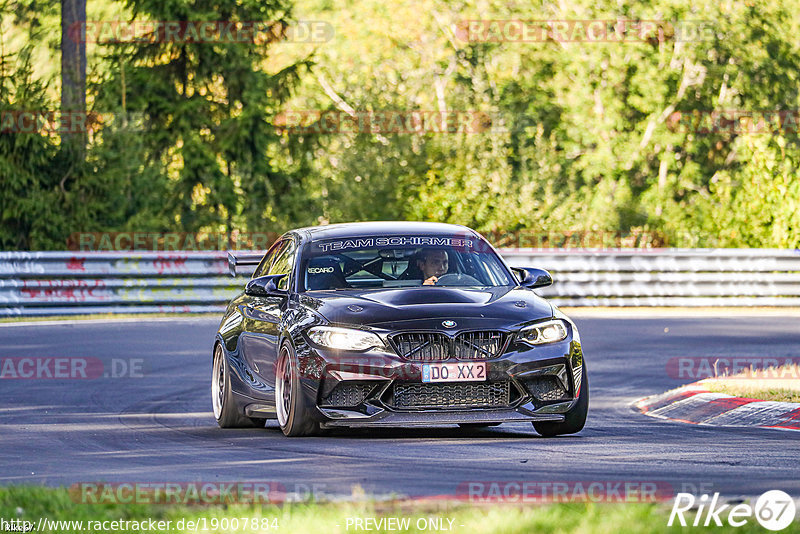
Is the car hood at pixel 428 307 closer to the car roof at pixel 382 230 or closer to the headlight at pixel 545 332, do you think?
the headlight at pixel 545 332

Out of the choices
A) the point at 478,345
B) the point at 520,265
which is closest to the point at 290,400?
the point at 478,345

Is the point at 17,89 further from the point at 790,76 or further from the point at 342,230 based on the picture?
the point at 790,76

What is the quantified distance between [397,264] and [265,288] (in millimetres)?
1019

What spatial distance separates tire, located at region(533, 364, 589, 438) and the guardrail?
16204 millimetres

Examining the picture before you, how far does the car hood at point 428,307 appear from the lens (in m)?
10.4

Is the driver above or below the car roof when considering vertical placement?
below

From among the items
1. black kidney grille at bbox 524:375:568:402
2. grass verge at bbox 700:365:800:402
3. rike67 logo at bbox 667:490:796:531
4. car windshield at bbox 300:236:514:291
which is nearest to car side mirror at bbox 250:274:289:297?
car windshield at bbox 300:236:514:291

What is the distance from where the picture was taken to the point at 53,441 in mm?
10930

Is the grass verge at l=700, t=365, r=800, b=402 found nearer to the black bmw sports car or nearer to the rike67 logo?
the black bmw sports car

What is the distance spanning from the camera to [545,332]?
35.0ft

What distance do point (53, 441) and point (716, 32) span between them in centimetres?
4166

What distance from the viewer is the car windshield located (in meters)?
11.6

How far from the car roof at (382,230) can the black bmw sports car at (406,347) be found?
9.9 inches

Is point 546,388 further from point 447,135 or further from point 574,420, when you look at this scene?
point 447,135
